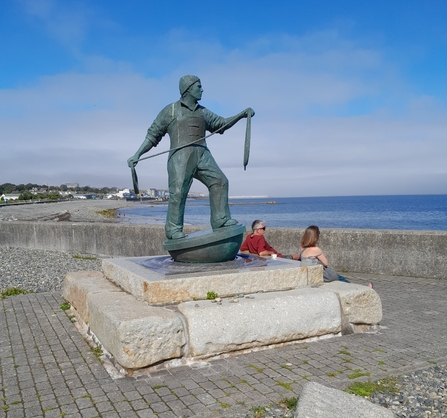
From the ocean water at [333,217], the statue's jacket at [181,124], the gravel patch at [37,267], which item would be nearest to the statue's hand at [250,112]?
the statue's jacket at [181,124]

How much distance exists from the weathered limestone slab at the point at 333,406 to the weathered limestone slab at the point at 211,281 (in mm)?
2018

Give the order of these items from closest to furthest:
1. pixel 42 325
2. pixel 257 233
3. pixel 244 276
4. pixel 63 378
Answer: pixel 63 378, pixel 244 276, pixel 42 325, pixel 257 233

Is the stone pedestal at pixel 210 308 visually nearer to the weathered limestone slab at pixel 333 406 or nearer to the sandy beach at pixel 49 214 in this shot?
the weathered limestone slab at pixel 333 406

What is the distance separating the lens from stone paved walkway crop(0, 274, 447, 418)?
11.6 feet

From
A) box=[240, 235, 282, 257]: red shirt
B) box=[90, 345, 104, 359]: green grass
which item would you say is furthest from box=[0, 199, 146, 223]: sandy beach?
box=[90, 345, 104, 359]: green grass

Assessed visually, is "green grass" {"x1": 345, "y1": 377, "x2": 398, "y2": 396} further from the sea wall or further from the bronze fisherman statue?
the sea wall

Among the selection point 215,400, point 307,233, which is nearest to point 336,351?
point 215,400

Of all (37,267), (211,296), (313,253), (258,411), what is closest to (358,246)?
(313,253)

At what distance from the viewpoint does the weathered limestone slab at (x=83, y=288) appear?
220 inches

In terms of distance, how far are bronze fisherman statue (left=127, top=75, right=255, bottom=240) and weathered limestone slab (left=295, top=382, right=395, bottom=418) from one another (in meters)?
3.26

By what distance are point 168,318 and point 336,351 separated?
1825mm

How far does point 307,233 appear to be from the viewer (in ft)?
21.8

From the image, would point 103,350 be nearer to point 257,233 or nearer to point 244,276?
point 244,276

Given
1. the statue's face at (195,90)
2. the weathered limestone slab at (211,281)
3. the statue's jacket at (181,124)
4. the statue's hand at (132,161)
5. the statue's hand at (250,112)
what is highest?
the statue's face at (195,90)
